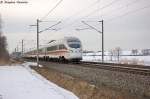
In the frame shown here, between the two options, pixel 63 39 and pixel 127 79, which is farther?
pixel 63 39

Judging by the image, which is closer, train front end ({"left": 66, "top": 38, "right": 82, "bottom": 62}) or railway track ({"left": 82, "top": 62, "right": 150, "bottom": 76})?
railway track ({"left": 82, "top": 62, "right": 150, "bottom": 76})

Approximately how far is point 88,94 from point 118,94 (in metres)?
1.76

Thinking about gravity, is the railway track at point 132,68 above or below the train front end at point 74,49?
below

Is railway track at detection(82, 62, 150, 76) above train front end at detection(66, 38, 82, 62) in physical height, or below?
below

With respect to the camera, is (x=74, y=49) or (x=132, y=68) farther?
(x=74, y=49)

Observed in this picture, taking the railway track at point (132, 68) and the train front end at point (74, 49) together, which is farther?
the train front end at point (74, 49)

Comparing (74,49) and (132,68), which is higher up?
(74,49)

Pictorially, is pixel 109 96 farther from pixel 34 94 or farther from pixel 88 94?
pixel 34 94

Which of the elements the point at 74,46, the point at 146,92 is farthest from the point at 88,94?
the point at 74,46

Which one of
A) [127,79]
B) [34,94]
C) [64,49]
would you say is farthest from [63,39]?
[34,94]

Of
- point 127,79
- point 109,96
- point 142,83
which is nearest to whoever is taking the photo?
point 109,96

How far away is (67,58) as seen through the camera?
48469 millimetres

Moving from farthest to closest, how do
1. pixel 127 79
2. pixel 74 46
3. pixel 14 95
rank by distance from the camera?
pixel 74 46 → pixel 127 79 → pixel 14 95

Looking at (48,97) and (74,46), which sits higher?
(74,46)
